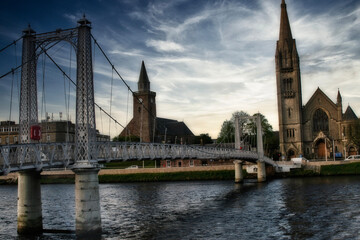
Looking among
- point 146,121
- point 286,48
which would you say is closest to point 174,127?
point 146,121

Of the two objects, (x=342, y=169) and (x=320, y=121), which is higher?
(x=320, y=121)

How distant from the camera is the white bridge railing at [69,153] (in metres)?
22.6

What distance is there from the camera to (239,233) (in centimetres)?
2702

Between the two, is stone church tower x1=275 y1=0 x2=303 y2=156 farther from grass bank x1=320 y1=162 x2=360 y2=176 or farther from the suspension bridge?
the suspension bridge

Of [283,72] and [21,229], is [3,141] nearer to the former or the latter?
[283,72]

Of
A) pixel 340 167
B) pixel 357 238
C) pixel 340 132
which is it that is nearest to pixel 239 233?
pixel 357 238

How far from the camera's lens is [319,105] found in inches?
3649

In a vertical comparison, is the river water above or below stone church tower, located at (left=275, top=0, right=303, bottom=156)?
below

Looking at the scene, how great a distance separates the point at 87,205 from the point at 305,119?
77.5 meters

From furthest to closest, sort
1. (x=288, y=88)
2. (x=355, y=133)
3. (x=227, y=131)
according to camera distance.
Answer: (x=227, y=131) < (x=288, y=88) < (x=355, y=133)

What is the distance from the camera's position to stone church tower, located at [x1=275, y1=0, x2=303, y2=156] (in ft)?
305

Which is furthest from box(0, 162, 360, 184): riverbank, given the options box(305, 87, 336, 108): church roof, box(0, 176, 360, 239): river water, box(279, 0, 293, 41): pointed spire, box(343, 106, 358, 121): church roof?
box(279, 0, 293, 41): pointed spire

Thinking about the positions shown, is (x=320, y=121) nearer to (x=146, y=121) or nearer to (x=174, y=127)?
(x=146, y=121)

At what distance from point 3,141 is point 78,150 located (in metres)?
86.9
